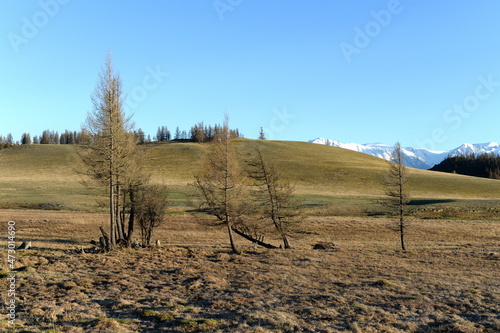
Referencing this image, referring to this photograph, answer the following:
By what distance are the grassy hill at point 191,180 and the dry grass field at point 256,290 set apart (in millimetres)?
29924

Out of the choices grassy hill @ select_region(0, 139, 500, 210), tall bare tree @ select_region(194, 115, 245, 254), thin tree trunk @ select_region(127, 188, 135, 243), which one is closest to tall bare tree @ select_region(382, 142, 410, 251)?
tall bare tree @ select_region(194, 115, 245, 254)

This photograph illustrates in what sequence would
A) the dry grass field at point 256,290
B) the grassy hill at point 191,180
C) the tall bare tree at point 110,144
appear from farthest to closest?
the grassy hill at point 191,180
the tall bare tree at point 110,144
the dry grass field at point 256,290

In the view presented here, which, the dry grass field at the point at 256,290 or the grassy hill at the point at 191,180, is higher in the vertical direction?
the grassy hill at the point at 191,180

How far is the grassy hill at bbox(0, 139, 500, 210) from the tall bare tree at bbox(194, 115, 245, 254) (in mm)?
25563

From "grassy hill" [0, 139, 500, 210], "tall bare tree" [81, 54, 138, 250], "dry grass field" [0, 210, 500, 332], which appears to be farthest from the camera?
"grassy hill" [0, 139, 500, 210]

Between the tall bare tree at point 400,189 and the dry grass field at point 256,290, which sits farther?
the tall bare tree at point 400,189

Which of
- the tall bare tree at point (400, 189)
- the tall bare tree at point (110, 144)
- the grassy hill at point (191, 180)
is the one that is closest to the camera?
the tall bare tree at point (110, 144)

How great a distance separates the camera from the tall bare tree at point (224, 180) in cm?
2616

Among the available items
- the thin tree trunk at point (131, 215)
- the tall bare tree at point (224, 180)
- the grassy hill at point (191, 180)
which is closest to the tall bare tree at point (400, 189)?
the tall bare tree at point (224, 180)

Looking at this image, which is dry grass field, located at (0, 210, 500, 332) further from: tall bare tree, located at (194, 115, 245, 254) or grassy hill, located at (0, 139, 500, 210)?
grassy hill, located at (0, 139, 500, 210)

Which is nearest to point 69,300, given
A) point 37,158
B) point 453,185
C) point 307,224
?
point 307,224

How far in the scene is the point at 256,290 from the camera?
1434cm

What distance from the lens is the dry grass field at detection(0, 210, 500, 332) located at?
10.3 meters

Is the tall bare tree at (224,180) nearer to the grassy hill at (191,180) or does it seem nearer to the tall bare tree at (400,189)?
the tall bare tree at (400,189)
